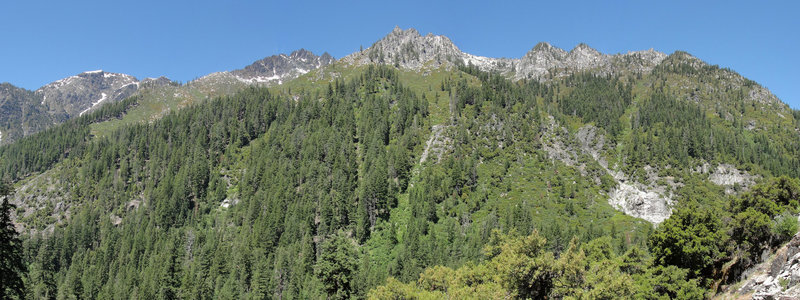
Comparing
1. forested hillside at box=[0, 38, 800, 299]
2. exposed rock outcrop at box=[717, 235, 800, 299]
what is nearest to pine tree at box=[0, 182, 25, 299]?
forested hillside at box=[0, 38, 800, 299]

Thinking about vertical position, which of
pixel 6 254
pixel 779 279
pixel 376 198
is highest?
pixel 779 279

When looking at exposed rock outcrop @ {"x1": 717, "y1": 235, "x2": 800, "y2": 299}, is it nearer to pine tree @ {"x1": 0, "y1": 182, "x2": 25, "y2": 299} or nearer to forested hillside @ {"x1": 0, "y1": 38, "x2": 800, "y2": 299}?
forested hillside @ {"x1": 0, "y1": 38, "x2": 800, "y2": 299}

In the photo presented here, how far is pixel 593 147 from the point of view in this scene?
595 ft

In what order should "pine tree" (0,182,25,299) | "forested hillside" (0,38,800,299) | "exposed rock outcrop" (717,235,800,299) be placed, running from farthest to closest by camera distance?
1. "forested hillside" (0,38,800,299)
2. "pine tree" (0,182,25,299)
3. "exposed rock outcrop" (717,235,800,299)

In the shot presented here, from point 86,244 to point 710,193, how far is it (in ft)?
775

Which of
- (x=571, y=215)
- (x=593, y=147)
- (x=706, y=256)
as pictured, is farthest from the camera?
(x=593, y=147)

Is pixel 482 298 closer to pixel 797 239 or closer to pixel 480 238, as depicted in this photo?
pixel 797 239

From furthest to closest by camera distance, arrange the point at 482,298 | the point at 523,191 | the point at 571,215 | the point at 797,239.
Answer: the point at 523,191, the point at 571,215, the point at 482,298, the point at 797,239

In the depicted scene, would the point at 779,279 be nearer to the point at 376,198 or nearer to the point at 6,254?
the point at 6,254

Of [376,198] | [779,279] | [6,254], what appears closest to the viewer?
[779,279]

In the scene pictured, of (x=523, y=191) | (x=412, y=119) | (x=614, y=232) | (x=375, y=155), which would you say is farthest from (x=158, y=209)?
(x=614, y=232)

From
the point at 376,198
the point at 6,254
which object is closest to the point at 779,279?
the point at 6,254

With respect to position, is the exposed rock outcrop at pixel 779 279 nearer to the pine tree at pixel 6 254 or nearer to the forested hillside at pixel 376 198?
the forested hillside at pixel 376 198

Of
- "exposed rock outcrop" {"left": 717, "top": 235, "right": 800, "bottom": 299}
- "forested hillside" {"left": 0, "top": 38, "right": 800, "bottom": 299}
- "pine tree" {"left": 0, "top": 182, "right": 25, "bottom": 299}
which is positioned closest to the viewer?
"exposed rock outcrop" {"left": 717, "top": 235, "right": 800, "bottom": 299}
